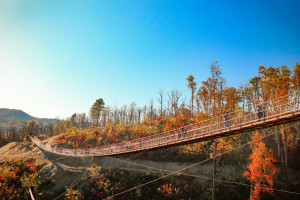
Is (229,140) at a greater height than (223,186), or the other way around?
(229,140)

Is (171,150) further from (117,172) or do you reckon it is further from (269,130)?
(269,130)

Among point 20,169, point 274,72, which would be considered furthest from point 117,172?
point 274,72

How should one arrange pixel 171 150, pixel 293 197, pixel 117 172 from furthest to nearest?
pixel 171 150 < pixel 117 172 < pixel 293 197

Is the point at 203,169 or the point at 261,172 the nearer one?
the point at 261,172

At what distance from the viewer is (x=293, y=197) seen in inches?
530

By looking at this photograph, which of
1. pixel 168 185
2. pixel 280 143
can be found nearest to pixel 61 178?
pixel 168 185

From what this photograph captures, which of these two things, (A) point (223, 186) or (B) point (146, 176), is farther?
(B) point (146, 176)

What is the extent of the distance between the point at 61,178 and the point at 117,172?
19.1 ft

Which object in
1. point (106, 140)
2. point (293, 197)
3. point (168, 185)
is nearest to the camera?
point (293, 197)

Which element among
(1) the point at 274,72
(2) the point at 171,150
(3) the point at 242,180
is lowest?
(3) the point at 242,180

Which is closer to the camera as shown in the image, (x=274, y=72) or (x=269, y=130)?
(x=274, y=72)

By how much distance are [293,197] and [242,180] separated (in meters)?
3.86

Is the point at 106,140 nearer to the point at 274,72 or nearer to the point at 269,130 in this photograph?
the point at 269,130

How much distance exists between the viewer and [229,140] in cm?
1777
